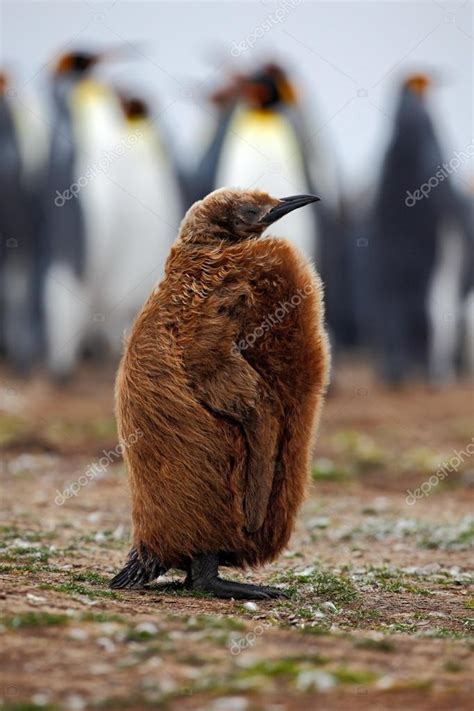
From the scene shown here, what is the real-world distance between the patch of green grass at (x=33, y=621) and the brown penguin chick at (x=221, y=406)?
101 cm

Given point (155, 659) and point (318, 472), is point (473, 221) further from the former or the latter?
point (155, 659)

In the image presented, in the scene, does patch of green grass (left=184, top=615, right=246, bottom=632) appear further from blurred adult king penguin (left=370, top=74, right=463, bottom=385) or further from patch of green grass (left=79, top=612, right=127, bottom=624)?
blurred adult king penguin (left=370, top=74, right=463, bottom=385)

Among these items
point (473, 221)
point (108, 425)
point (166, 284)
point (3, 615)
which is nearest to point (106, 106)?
point (473, 221)

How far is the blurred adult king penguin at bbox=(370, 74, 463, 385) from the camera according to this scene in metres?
16.8

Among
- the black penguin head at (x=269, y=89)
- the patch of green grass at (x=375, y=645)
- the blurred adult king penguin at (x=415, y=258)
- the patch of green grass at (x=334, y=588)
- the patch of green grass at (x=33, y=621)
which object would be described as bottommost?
the patch of green grass at (x=334, y=588)

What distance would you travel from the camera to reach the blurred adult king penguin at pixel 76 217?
16.1m

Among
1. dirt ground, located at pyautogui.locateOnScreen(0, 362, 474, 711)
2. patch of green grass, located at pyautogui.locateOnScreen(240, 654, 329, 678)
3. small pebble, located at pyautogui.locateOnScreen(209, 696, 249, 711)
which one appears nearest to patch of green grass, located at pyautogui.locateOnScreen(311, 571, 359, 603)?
dirt ground, located at pyautogui.locateOnScreen(0, 362, 474, 711)

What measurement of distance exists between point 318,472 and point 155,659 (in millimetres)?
6309

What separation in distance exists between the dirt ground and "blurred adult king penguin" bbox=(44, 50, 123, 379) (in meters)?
5.49

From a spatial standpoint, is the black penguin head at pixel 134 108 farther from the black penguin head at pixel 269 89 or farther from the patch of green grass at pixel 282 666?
the patch of green grass at pixel 282 666

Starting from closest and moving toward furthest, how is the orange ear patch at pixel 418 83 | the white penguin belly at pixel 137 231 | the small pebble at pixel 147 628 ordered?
the small pebble at pixel 147 628, the white penguin belly at pixel 137 231, the orange ear patch at pixel 418 83

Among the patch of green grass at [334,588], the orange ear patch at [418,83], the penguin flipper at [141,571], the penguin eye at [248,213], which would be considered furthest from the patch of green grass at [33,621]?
the orange ear patch at [418,83]

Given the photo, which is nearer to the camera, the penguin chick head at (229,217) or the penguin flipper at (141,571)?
the penguin flipper at (141,571)

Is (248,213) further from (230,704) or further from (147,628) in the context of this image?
(230,704)
